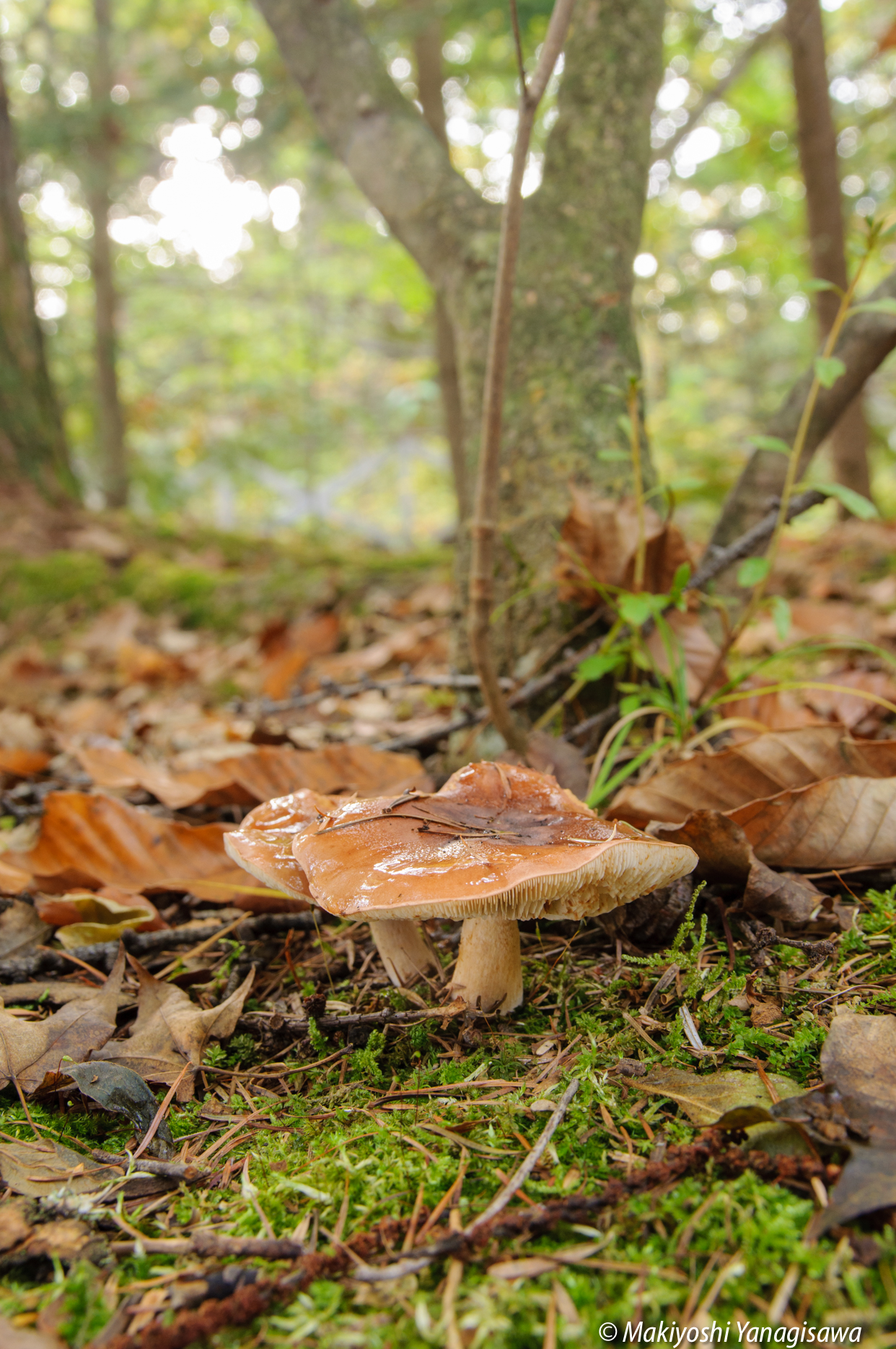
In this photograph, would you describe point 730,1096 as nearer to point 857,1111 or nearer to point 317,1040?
point 857,1111

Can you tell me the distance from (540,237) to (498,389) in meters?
1.41

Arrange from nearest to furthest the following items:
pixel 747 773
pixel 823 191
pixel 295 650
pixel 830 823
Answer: pixel 830 823 → pixel 747 773 → pixel 295 650 → pixel 823 191

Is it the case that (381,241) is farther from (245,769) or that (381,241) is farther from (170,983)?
(170,983)

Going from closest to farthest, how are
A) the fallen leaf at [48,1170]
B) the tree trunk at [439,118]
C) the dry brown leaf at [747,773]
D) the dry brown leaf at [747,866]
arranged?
the fallen leaf at [48,1170]
the dry brown leaf at [747,866]
the dry brown leaf at [747,773]
the tree trunk at [439,118]

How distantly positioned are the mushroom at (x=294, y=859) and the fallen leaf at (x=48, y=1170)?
49 centimetres

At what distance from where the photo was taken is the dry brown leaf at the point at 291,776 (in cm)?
222

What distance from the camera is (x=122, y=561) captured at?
18.0 ft

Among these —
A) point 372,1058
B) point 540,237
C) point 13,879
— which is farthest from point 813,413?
point 13,879

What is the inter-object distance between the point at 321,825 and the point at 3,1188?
714mm

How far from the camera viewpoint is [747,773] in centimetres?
181

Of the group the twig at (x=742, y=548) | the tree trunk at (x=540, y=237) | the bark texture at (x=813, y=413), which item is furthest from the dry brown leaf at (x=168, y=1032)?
the bark texture at (x=813, y=413)

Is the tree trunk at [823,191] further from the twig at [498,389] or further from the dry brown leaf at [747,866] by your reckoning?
the dry brown leaf at [747,866]

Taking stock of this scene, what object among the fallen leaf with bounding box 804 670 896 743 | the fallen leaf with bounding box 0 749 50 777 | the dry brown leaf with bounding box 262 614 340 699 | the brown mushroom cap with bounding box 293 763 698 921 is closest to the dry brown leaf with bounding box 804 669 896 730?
the fallen leaf with bounding box 804 670 896 743

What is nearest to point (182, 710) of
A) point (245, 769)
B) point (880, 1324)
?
point (245, 769)
